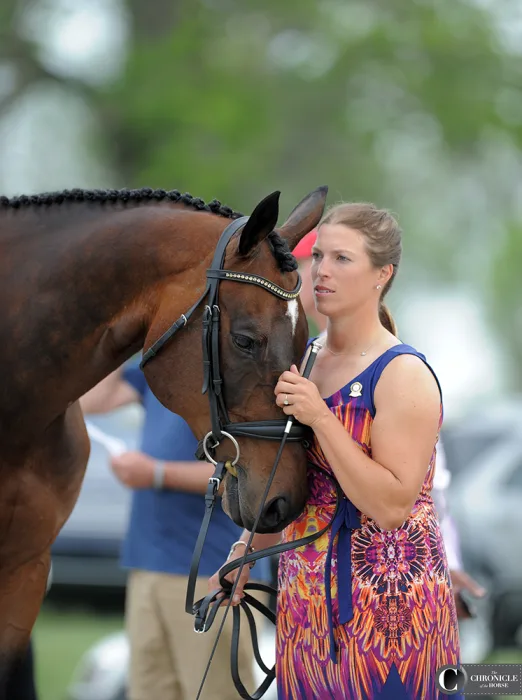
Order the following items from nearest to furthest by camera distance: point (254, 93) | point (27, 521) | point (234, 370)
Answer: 1. point (234, 370)
2. point (27, 521)
3. point (254, 93)

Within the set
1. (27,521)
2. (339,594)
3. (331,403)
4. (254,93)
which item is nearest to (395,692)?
(339,594)

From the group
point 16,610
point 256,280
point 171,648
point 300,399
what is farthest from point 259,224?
point 171,648

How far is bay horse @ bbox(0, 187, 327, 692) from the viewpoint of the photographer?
264 cm

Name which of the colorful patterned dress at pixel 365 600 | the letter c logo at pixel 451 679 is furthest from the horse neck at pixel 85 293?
the letter c logo at pixel 451 679

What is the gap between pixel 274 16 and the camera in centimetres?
1593

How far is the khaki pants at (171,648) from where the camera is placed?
3.54 meters

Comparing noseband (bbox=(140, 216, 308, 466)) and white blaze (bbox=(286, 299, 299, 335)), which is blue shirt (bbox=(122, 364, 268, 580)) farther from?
white blaze (bbox=(286, 299, 299, 335))

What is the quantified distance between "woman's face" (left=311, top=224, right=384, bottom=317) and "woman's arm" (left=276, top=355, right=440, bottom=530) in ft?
0.76

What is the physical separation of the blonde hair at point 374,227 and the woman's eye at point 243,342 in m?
0.41

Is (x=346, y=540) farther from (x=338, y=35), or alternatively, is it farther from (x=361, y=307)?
(x=338, y=35)

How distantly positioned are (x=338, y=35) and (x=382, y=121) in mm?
1602

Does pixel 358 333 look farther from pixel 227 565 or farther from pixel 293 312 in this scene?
pixel 227 565

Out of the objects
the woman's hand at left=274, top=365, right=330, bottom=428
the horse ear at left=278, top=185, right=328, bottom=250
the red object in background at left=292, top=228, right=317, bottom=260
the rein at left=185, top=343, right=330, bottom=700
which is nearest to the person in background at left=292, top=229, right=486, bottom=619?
the red object in background at left=292, top=228, right=317, bottom=260

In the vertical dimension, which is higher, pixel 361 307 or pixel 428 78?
pixel 428 78
